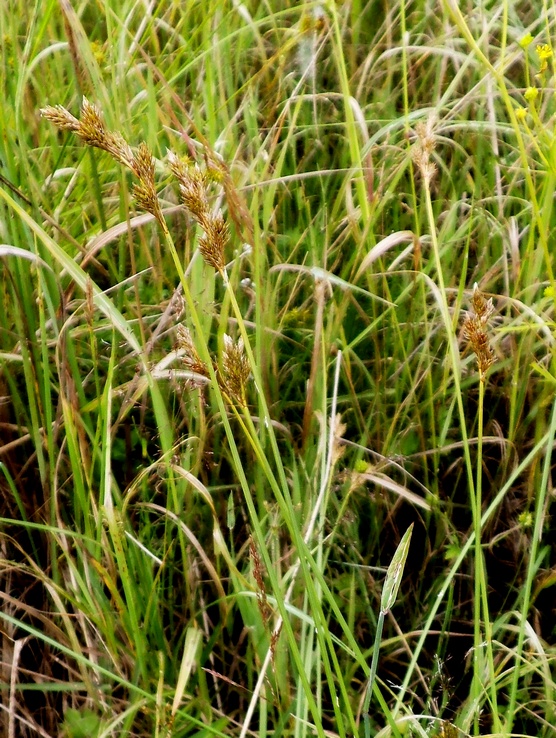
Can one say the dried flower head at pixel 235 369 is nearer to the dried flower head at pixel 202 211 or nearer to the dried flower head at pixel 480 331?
the dried flower head at pixel 202 211

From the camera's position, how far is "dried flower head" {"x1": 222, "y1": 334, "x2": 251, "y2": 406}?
60 centimetres

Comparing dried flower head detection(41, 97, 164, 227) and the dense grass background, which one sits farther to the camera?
the dense grass background

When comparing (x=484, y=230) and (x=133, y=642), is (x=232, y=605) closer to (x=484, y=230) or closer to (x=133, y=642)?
(x=133, y=642)

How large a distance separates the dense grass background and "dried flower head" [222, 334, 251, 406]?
23cm

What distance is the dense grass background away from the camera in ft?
3.26

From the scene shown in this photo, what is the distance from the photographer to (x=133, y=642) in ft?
3.35

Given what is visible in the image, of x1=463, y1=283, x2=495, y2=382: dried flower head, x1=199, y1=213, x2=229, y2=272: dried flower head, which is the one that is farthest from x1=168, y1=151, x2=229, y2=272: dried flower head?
x1=463, y1=283, x2=495, y2=382: dried flower head

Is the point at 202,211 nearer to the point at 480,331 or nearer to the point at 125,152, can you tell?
the point at 125,152

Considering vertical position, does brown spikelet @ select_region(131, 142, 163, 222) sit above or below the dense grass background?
above

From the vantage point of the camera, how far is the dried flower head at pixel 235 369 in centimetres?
60

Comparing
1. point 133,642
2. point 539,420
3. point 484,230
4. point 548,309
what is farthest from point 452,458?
point 133,642

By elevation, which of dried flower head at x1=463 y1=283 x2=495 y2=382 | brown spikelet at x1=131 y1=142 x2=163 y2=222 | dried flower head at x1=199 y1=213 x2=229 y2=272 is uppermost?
brown spikelet at x1=131 y1=142 x2=163 y2=222

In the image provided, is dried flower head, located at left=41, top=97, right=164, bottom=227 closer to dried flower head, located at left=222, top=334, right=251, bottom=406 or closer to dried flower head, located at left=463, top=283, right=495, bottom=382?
dried flower head, located at left=222, top=334, right=251, bottom=406

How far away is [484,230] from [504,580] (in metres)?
0.57
